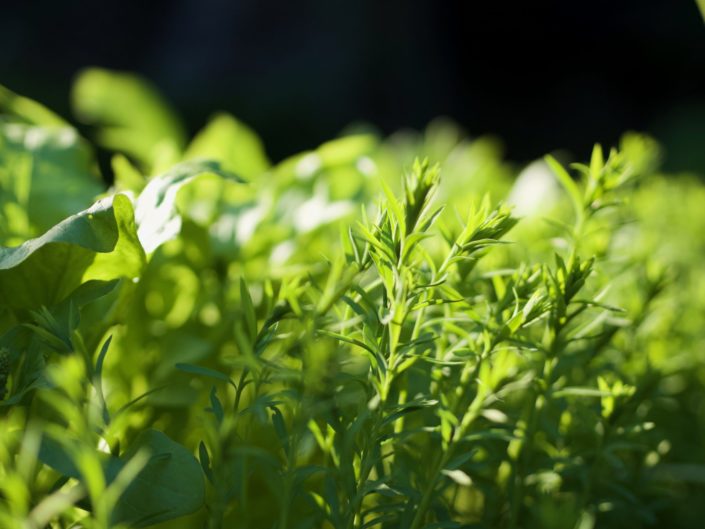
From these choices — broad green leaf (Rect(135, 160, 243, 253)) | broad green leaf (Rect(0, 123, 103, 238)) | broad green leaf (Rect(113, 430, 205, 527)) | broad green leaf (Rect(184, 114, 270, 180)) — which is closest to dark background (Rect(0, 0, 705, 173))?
broad green leaf (Rect(184, 114, 270, 180))

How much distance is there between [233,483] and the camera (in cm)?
44

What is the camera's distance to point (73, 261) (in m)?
0.49

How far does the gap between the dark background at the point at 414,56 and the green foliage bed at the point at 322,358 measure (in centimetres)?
537

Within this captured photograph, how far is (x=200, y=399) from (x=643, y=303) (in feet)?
1.18

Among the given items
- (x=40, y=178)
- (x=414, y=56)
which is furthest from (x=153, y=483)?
(x=414, y=56)

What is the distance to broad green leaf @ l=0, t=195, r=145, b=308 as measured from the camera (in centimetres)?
44

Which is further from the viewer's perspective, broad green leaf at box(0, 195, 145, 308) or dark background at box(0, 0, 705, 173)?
dark background at box(0, 0, 705, 173)

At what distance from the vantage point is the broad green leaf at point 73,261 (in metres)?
0.44

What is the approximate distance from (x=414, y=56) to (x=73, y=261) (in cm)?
722

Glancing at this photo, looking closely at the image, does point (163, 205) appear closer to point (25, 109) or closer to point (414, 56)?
point (25, 109)

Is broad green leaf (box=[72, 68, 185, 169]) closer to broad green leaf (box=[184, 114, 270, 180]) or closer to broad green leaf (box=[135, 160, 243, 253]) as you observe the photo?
broad green leaf (box=[184, 114, 270, 180])

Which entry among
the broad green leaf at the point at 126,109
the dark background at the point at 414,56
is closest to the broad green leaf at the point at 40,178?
the broad green leaf at the point at 126,109

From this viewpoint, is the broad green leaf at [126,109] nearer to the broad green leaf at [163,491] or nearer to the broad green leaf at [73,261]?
the broad green leaf at [73,261]

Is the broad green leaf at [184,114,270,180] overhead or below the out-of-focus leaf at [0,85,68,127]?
below
